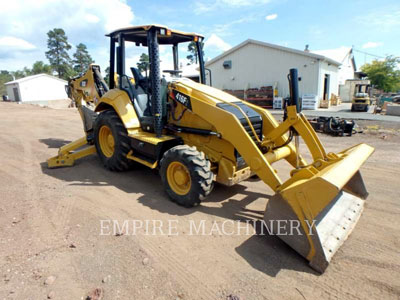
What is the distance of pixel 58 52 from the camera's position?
6072cm

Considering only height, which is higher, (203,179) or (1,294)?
(203,179)

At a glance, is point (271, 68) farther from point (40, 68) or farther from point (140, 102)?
point (40, 68)

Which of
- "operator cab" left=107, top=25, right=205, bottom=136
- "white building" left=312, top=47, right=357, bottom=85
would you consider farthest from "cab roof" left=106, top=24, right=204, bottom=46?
"white building" left=312, top=47, right=357, bottom=85

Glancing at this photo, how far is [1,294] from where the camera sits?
7.96 ft

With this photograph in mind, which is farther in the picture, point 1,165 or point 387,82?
point 387,82

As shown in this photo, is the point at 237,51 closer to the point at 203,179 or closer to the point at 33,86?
the point at 203,179

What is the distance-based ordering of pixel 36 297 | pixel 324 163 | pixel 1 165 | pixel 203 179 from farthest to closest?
1. pixel 1 165
2. pixel 203 179
3. pixel 324 163
4. pixel 36 297

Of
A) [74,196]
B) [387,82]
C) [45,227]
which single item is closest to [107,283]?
[45,227]

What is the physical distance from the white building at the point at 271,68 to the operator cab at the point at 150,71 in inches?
617

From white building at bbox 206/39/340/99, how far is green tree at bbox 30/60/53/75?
51.8 meters

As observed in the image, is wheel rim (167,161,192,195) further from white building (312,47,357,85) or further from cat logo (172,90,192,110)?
Answer: white building (312,47,357,85)

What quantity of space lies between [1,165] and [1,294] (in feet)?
16.0

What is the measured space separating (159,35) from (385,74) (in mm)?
43646

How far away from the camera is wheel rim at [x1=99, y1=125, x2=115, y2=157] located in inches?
221
